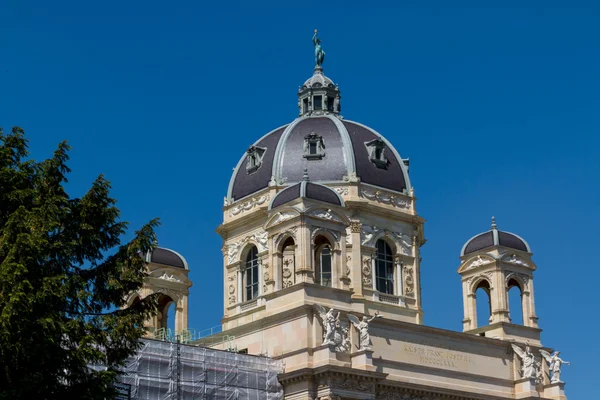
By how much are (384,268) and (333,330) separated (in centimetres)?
1203

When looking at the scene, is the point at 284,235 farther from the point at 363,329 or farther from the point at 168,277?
→ the point at 168,277

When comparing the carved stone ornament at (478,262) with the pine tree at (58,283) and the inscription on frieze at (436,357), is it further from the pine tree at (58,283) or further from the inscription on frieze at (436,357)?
the pine tree at (58,283)

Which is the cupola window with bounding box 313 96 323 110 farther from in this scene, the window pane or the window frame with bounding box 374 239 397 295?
the window pane

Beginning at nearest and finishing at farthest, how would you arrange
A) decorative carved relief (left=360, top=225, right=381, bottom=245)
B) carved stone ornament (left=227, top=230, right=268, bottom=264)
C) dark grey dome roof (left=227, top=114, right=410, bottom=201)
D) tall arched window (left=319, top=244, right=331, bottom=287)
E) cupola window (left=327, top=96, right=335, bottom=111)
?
tall arched window (left=319, top=244, right=331, bottom=287) < decorative carved relief (left=360, top=225, right=381, bottom=245) < carved stone ornament (left=227, top=230, right=268, bottom=264) < dark grey dome roof (left=227, top=114, right=410, bottom=201) < cupola window (left=327, top=96, right=335, bottom=111)

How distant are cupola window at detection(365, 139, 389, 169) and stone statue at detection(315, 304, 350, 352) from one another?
15391 mm

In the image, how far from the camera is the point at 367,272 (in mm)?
62312

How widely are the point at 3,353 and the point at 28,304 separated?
5.24 ft

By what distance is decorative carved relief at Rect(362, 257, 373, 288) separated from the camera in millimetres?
62062

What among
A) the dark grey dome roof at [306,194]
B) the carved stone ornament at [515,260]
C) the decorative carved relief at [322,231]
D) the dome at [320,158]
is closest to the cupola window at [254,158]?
the dome at [320,158]

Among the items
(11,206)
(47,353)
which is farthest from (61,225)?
(47,353)

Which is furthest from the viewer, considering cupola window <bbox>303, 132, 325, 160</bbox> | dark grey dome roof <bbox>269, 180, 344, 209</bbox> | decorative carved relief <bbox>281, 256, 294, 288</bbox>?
cupola window <bbox>303, 132, 325, 160</bbox>

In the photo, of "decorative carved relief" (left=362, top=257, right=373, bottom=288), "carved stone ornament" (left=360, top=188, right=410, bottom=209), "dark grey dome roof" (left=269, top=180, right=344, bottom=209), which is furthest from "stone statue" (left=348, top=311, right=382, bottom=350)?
"carved stone ornament" (left=360, top=188, right=410, bottom=209)

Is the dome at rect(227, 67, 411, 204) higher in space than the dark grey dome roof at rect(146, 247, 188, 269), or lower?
higher

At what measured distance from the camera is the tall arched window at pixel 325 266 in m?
61.4
